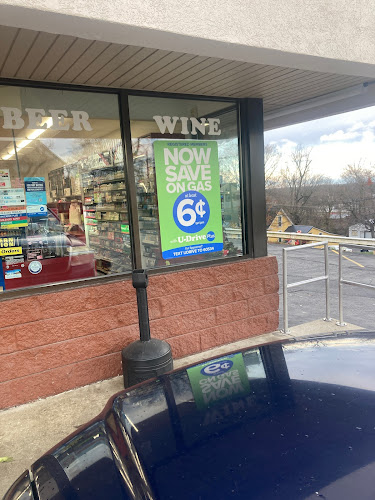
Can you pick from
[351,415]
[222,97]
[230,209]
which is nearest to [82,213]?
[230,209]

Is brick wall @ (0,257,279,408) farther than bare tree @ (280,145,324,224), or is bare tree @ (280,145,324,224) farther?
bare tree @ (280,145,324,224)

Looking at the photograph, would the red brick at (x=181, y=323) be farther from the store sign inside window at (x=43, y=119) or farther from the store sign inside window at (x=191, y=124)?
the store sign inside window at (x=43, y=119)

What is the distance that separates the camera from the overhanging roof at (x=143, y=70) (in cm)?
299

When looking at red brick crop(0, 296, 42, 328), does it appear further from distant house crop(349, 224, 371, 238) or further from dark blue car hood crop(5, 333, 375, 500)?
distant house crop(349, 224, 371, 238)

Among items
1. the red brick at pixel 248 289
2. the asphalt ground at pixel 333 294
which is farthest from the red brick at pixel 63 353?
the asphalt ground at pixel 333 294

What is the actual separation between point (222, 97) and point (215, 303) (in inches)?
99.6

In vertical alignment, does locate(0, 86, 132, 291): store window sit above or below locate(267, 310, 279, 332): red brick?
above

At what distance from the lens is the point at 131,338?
4.35 meters

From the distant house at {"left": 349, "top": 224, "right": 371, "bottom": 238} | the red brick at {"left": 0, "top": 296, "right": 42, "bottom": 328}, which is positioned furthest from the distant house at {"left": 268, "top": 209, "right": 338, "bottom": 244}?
the red brick at {"left": 0, "top": 296, "right": 42, "bottom": 328}

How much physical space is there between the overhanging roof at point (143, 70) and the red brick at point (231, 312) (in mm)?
2571

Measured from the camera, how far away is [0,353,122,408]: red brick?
3.77m

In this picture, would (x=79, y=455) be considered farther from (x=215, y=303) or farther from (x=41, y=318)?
(x=215, y=303)

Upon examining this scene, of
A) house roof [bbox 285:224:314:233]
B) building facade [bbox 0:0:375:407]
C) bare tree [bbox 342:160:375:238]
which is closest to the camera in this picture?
building facade [bbox 0:0:375:407]

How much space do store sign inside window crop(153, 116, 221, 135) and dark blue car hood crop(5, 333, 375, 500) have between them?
10.5ft
